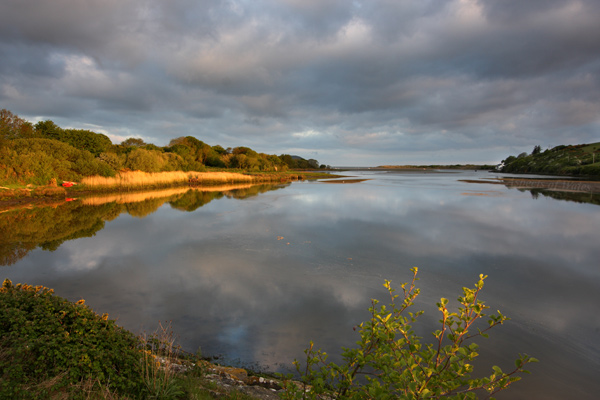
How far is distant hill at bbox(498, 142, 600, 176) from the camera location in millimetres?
73175

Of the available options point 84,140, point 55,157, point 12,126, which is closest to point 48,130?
point 84,140

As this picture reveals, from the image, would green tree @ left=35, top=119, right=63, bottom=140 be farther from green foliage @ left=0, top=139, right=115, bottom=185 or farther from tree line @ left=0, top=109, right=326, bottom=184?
green foliage @ left=0, top=139, right=115, bottom=185

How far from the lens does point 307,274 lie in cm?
926

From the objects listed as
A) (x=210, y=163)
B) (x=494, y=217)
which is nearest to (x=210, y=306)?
(x=494, y=217)

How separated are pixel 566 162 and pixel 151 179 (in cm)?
11462

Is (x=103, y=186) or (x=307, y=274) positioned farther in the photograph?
(x=103, y=186)

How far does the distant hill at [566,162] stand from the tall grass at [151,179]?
82.6 metres

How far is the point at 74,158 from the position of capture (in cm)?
3016

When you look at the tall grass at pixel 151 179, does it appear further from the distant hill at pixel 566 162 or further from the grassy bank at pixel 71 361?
the distant hill at pixel 566 162

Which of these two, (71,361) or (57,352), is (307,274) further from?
(57,352)

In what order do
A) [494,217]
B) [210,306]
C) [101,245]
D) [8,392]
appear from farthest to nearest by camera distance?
[494,217]
[101,245]
[210,306]
[8,392]

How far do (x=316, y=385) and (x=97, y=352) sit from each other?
274 cm

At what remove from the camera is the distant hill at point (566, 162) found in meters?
73.2

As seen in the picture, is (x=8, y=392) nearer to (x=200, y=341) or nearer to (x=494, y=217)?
(x=200, y=341)
